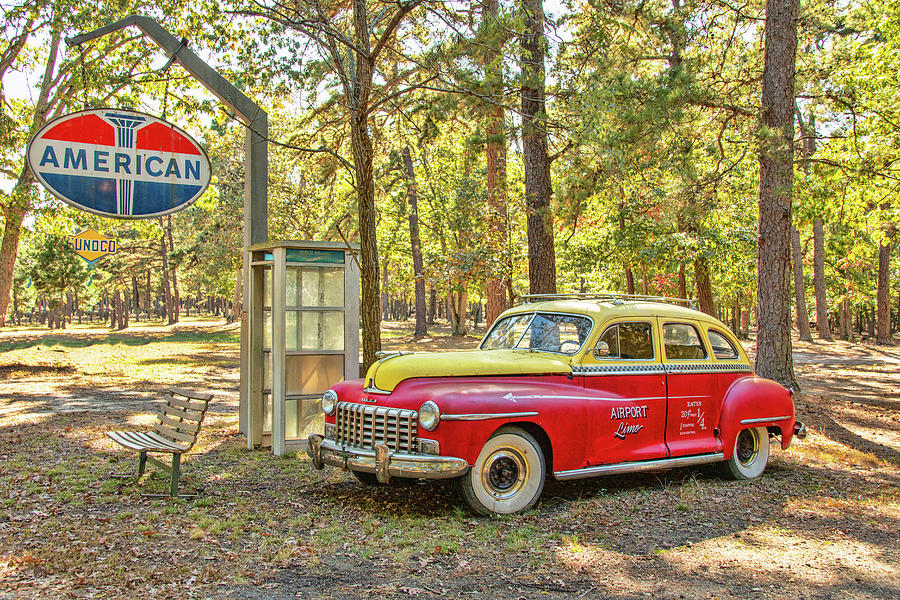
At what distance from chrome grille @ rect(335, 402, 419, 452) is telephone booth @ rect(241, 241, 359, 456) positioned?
7.42 ft

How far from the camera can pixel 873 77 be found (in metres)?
16.5

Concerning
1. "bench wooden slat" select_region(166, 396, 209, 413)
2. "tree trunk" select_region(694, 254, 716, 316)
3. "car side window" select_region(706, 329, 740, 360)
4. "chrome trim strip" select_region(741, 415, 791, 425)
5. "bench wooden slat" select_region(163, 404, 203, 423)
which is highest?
"tree trunk" select_region(694, 254, 716, 316)

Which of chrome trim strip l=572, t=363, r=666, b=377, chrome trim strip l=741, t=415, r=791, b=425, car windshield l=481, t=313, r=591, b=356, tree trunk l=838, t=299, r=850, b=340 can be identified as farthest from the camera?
tree trunk l=838, t=299, r=850, b=340

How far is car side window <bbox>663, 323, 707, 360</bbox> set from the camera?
311 inches

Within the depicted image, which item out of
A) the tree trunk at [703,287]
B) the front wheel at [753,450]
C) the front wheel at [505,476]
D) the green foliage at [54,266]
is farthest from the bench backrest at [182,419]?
the green foliage at [54,266]

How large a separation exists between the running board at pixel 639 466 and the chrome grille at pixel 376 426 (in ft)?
4.73

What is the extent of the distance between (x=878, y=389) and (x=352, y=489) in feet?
46.2

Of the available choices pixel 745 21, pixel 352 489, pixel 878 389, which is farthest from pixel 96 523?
pixel 878 389

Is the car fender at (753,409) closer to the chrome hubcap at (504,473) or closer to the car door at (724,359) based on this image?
the car door at (724,359)

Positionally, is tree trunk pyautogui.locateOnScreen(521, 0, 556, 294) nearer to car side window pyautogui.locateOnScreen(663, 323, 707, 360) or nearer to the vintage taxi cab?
the vintage taxi cab

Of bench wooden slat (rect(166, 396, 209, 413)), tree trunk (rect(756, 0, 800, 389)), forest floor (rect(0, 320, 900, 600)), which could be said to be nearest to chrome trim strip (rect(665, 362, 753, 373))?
forest floor (rect(0, 320, 900, 600))

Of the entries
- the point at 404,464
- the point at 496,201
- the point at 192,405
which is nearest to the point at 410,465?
the point at 404,464

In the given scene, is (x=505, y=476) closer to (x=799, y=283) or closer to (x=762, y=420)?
(x=762, y=420)

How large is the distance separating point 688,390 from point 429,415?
10.3 feet
